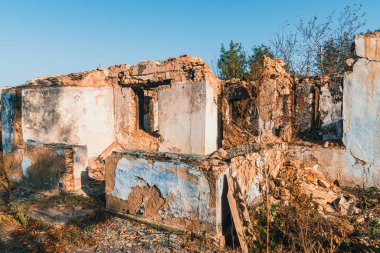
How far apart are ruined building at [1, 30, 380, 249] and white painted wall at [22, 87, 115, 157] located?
3 centimetres

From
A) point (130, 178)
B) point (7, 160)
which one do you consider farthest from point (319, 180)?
point (7, 160)

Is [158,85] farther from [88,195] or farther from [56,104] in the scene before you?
[88,195]

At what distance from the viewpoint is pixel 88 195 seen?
17.9ft

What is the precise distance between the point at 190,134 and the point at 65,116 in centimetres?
383

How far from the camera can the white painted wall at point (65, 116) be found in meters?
8.14

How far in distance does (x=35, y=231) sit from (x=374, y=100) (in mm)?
6961

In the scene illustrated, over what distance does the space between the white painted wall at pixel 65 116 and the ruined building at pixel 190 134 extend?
0.03 meters

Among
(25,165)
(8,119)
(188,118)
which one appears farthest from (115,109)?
(25,165)

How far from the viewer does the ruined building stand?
376 centimetres

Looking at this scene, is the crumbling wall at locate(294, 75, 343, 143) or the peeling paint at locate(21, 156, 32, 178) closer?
the peeling paint at locate(21, 156, 32, 178)

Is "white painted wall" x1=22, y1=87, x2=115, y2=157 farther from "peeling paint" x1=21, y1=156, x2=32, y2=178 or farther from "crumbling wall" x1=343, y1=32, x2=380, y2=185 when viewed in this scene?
"crumbling wall" x1=343, y1=32, x2=380, y2=185

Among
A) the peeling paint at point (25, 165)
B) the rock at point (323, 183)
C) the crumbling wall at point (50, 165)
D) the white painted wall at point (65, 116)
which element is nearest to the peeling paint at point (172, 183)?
the crumbling wall at point (50, 165)

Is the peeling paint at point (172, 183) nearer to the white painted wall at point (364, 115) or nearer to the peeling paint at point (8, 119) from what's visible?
the white painted wall at point (364, 115)

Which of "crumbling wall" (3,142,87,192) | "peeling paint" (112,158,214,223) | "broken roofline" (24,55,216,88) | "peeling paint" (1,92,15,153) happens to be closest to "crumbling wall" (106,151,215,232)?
"peeling paint" (112,158,214,223)
